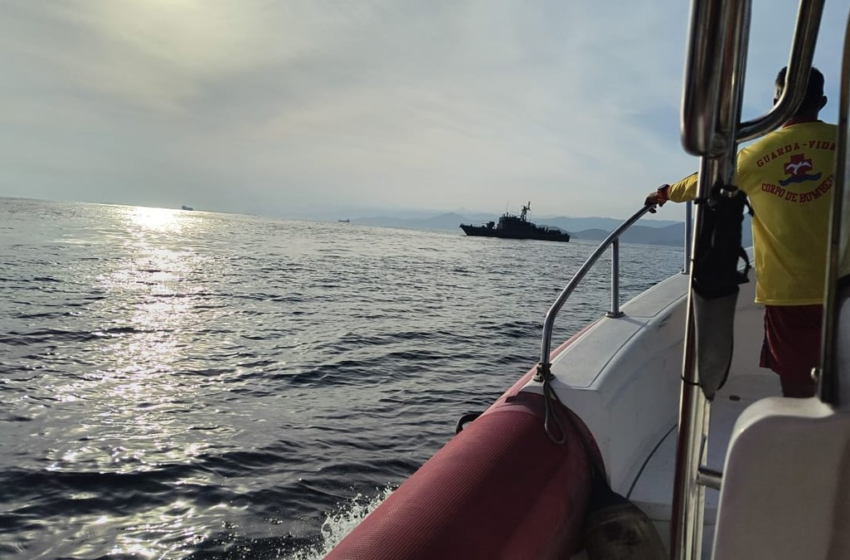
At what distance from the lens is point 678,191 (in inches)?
86.2

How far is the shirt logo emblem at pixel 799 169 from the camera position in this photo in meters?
2.15

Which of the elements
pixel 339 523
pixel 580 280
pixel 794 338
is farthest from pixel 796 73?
pixel 339 523

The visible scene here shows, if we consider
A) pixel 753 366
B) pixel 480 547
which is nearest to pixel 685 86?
pixel 480 547

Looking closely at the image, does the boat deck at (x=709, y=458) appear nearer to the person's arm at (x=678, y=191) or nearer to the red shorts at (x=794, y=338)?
the red shorts at (x=794, y=338)

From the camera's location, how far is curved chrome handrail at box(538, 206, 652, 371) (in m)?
2.49

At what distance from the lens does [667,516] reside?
246 centimetres

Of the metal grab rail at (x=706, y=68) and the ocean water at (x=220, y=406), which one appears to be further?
the ocean water at (x=220, y=406)

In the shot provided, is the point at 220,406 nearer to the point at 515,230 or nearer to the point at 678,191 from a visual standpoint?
the point at 678,191

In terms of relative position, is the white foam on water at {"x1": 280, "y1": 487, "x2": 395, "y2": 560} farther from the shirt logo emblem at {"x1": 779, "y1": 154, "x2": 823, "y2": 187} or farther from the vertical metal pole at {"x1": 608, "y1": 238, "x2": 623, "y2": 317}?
the shirt logo emblem at {"x1": 779, "y1": 154, "x2": 823, "y2": 187}

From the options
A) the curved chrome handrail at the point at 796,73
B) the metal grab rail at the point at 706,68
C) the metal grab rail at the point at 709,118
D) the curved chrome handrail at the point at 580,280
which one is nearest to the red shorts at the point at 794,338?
the curved chrome handrail at the point at 580,280

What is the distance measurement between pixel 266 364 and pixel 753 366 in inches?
234

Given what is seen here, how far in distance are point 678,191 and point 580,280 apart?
53 cm

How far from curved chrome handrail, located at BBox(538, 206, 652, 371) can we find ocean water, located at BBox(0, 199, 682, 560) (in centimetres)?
220

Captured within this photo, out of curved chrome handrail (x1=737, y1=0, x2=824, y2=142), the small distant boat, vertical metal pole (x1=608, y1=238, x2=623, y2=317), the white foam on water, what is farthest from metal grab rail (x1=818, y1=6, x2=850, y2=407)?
the small distant boat
